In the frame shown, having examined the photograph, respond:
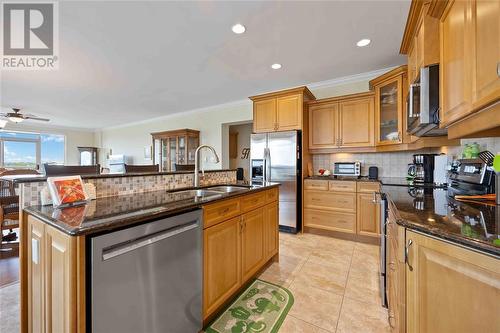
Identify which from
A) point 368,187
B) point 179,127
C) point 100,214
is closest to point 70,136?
point 179,127

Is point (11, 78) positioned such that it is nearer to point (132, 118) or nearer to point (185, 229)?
point (132, 118)

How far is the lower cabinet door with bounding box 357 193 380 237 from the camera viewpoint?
297 cm

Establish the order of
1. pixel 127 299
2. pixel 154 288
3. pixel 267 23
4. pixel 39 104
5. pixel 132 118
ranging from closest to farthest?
pixel 127 299 < pixel 154 288 < pixel 267 23 < pixel 39 104 < pixel 132 118

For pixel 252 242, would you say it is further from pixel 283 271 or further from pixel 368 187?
pixel 368 187

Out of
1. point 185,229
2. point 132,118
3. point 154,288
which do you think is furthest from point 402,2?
point 132,118

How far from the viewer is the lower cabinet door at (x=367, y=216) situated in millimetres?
2967

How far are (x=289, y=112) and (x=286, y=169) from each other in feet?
3.14

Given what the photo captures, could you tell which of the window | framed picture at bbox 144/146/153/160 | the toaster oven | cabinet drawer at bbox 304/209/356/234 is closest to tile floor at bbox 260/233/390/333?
cabinet drawer at bbox 304/209/356/234

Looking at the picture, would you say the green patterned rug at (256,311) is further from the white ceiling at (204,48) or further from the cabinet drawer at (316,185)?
the white ceiling at (204,48)

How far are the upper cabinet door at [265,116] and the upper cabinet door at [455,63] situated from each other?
2.45 meters

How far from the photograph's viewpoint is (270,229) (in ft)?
7.57

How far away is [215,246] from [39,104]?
250 inches

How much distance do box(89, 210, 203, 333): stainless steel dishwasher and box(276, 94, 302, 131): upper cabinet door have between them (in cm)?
255

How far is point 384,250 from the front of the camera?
1.76 meters
